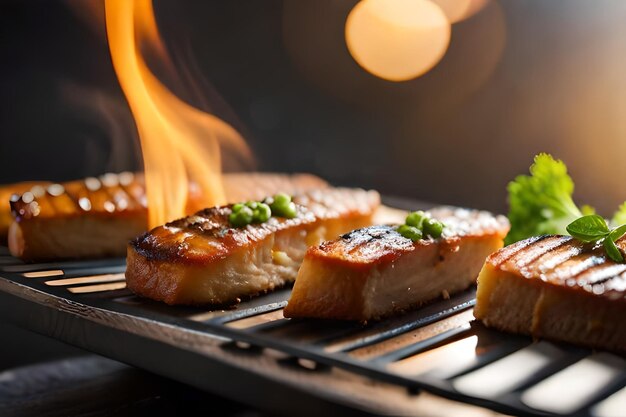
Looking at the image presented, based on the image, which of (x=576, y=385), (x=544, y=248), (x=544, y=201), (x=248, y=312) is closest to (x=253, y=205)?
(x=248, y=312)

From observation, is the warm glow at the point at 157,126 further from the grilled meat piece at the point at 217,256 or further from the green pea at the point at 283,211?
the green pea at the point at 283,211

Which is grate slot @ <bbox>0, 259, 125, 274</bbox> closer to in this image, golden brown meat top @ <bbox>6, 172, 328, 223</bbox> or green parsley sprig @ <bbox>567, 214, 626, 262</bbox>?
golden brown meat top @ <bbox>6, 172, 328, 223</bbox>

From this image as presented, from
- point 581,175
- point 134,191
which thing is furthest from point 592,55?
point 134,191

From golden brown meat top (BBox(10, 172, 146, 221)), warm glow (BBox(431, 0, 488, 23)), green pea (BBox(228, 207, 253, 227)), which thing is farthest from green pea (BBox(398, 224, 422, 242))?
warm glow (BBox(431, 0, 488, 23))

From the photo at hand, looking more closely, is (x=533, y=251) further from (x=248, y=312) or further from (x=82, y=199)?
(x=82, y=199)

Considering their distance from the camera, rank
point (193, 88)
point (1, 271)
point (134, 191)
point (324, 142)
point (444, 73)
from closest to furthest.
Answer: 1. point (1, 271)
2. point (134, 191)
3. point (193, 88)
4. point (444, 73)
5. point (324, 142)

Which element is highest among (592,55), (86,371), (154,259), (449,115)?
(592,55)

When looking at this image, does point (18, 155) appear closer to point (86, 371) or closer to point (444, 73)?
point (86, 371)

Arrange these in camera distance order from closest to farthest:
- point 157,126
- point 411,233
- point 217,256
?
1. point 217,256
2. point 411,233
3. point 157,126
